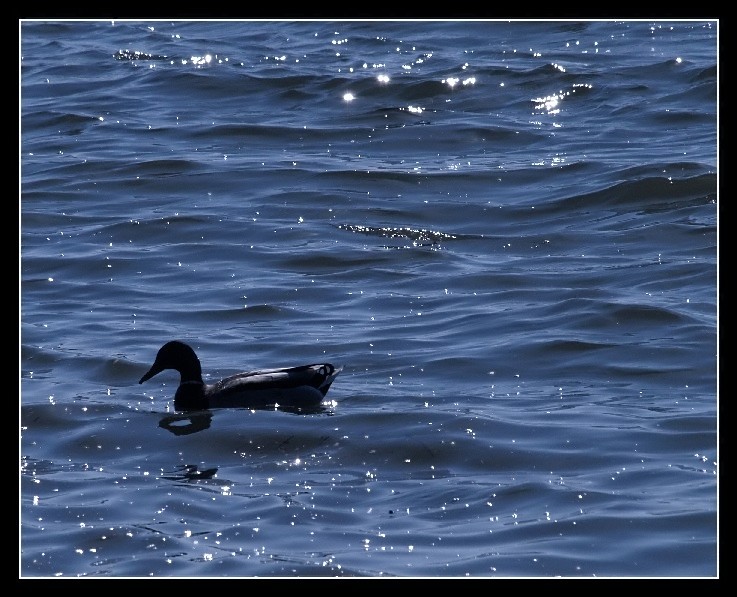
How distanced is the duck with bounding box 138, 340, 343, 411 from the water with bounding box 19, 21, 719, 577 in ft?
0.48

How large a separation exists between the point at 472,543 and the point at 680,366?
388cm

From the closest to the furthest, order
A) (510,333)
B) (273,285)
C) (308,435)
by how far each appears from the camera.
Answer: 1. (308,435)
2. (510,333)
3. (273,285)

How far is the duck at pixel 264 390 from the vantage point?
34.7 ft

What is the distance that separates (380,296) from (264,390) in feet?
9.42

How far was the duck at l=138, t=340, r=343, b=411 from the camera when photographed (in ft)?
34.7

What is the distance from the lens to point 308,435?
32.6 feet

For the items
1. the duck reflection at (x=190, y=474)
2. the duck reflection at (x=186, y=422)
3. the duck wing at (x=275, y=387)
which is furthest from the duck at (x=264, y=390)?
the duck reflection at (x=190, y=474)

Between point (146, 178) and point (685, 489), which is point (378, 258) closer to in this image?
point (146, 178)

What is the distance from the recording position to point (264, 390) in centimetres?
1066

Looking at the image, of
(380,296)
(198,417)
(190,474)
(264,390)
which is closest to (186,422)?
(198,417)

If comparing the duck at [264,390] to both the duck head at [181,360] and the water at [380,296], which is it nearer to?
the duck head at [181,360]

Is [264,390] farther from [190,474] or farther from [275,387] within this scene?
[190,474]

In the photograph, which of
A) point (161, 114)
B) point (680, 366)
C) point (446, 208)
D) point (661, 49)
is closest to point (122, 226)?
point (446, 208)

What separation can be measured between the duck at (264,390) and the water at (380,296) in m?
0.15
